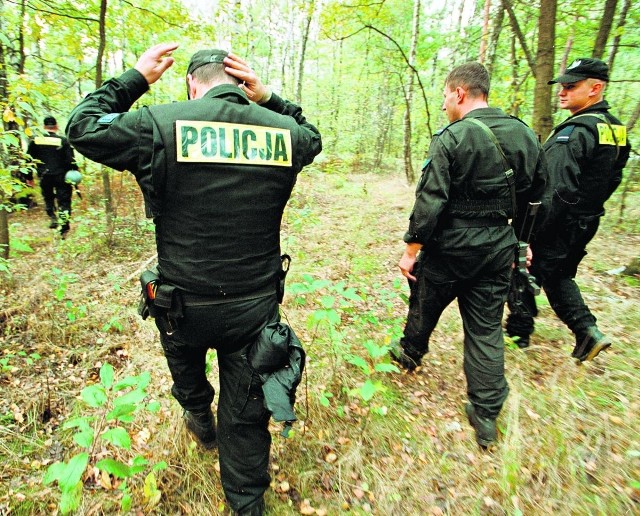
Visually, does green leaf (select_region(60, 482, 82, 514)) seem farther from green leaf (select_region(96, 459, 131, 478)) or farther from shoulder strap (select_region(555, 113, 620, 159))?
shoulder strap (select_region(555, 113, 620, 159))

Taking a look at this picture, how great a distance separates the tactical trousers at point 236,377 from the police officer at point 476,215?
51.8 inches

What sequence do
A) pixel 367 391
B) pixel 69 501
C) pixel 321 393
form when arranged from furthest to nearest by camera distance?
pixel 321 393 → pixel 367 391 → pixel 69 501

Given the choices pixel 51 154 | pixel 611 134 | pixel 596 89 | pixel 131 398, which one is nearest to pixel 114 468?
pixel 131 398

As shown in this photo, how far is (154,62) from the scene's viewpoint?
5.72 feet

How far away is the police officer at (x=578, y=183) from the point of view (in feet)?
9.77

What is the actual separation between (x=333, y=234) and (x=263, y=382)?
5438 millimetres

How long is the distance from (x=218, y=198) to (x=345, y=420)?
1888 mm

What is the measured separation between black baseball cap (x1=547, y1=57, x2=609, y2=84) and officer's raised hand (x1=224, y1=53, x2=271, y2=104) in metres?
2.75

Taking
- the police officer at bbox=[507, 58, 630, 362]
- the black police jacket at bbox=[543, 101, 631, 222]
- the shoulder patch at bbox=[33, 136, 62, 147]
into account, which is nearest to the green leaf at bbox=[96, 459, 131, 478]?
the police officer at bbox=[507, 58, 630, 362]

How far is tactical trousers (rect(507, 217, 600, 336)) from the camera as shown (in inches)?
125

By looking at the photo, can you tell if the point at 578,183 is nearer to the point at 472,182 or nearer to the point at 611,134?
the point at 611,134

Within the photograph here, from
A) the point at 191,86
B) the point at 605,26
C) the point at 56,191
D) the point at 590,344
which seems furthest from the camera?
the point at 56,191

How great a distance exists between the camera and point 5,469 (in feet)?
7.05

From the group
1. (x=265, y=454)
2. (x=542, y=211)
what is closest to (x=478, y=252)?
(x=542, y=211)
